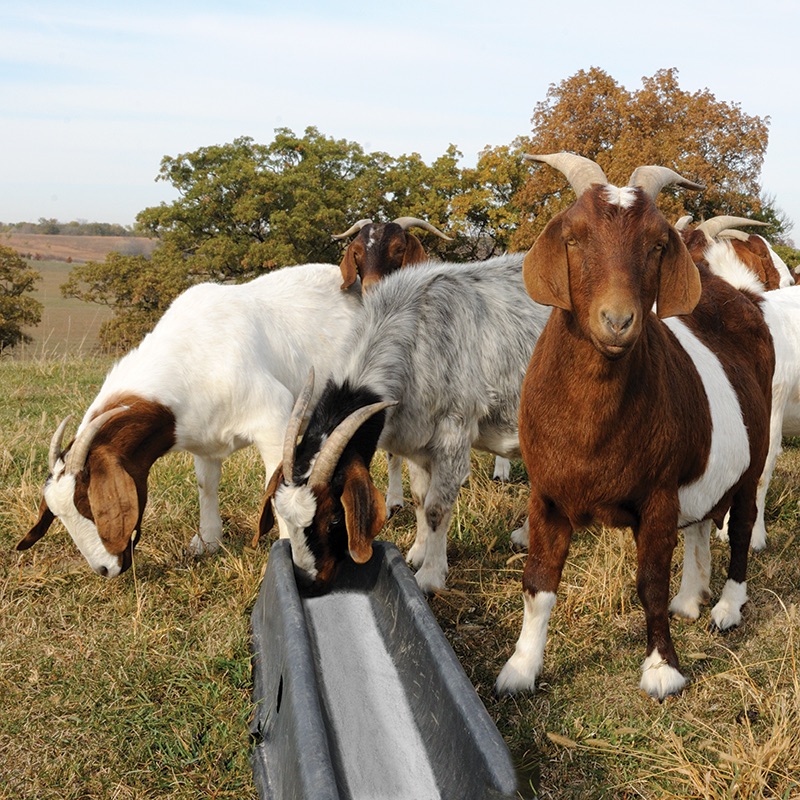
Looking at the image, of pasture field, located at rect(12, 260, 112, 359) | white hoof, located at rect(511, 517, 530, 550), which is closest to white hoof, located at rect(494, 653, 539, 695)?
white hoof, located at rect(511, 517, 530, 550)

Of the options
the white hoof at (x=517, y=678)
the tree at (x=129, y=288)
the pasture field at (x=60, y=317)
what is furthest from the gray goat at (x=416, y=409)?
the pasture field at (x=60, y=317)

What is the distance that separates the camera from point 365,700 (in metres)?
3.60

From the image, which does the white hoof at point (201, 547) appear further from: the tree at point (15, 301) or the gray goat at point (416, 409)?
the tree at point (15, 301)

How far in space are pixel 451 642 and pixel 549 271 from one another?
7.19ft

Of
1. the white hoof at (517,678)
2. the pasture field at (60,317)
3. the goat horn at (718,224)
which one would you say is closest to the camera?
the white hoof at (517,678)

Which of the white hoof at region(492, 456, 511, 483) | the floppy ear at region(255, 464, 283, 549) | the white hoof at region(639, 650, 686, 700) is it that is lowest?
the white hoof at region(492, 456, 511, 483)

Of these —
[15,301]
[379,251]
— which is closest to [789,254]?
[379,251]

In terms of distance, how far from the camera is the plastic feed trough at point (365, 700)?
2592 mm

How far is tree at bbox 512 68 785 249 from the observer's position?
70.6ft

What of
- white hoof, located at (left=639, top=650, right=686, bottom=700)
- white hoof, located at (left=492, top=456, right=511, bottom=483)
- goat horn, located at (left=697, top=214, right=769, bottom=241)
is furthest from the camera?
white hoof, located at (left=492, top=456, right=511, bottom=483)

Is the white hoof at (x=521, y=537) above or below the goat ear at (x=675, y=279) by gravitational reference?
below

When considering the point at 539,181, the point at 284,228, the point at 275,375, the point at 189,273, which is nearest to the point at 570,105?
the point at 539,181

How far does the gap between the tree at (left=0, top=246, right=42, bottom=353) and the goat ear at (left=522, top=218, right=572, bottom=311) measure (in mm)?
24735

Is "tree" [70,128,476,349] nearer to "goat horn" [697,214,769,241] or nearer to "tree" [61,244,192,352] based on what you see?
"tree" [61,244,192,352]
